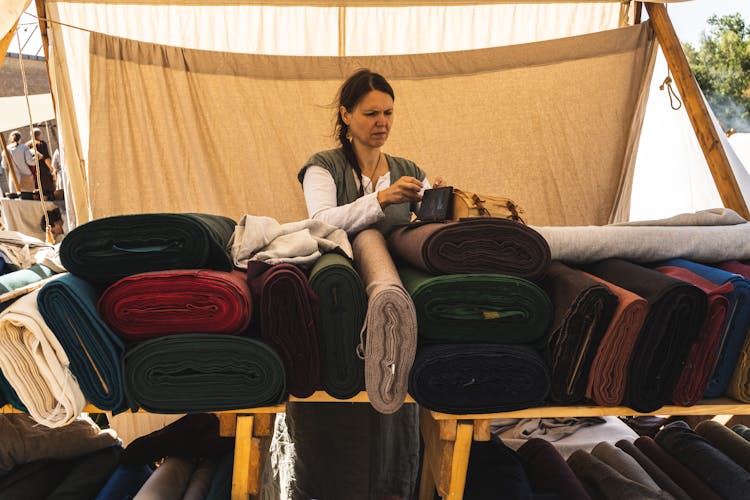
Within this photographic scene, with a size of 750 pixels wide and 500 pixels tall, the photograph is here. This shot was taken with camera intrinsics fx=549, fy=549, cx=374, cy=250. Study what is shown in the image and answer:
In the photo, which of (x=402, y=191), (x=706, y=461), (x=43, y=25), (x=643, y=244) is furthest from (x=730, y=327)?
(x=43, y=25)

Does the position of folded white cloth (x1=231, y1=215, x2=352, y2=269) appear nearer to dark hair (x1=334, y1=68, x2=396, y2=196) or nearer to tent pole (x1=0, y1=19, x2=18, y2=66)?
dark hair (x1=334, y1=68, x2=396, y2=196)

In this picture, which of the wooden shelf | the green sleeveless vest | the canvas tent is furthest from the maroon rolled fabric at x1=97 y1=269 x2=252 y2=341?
the canvas tent

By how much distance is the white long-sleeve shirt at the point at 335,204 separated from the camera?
1502mm

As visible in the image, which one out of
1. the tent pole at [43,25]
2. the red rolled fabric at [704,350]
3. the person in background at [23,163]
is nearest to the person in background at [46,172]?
the person in background at [23,163]

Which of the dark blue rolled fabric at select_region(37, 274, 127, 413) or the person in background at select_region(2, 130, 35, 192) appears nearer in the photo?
the dark blue rolled fabric at select_region(37, 274, 127, 413)

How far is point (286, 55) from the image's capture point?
314 cm

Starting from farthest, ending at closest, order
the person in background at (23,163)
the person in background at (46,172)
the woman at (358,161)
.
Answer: the person in background at (23,163), the person in background at (46,172), the woman at (358,161)

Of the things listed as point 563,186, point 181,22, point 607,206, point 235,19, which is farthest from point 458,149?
point 181,22

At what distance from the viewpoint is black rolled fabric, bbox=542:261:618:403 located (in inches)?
42.6

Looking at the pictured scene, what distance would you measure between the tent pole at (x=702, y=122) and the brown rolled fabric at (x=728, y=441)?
1.17m

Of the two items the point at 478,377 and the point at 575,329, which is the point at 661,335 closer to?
the point at 575,329

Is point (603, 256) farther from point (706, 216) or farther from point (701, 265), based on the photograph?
point (706, 216)

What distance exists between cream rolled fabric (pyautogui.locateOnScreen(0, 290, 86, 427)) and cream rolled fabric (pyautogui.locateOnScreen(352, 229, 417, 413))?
1.86ft

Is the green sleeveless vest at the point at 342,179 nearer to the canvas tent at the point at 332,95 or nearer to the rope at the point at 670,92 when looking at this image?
the canvas tent at the point at 332,95
